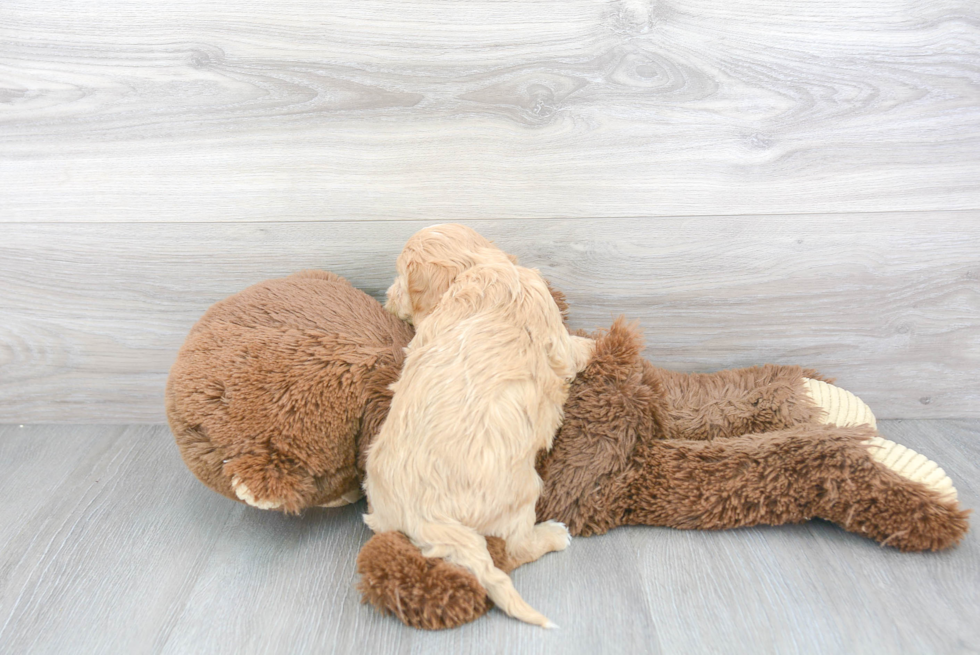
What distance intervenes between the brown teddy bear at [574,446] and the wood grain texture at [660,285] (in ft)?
0.61

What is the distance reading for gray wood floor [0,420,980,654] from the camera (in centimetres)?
71

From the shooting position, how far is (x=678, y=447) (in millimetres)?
885

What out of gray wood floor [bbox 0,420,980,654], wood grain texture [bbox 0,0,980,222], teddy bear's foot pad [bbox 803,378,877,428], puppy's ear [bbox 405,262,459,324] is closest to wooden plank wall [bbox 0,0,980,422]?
wood grain texture [bbox 0,0,980,222]

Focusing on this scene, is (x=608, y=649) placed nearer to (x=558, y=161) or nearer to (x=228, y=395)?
(x=228, y=395)

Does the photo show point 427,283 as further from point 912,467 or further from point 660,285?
point 912,467

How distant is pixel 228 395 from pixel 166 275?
0.36 meters

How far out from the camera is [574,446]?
→ 2.85 ft

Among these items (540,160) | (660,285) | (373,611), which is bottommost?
(373,611)

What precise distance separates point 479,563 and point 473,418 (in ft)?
0.50

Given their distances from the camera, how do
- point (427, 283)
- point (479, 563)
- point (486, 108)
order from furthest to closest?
point (486, 108)
point (427, 283)
point (479, 563)

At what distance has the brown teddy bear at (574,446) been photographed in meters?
0.82

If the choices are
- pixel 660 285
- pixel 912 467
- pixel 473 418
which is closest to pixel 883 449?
pixel 912 467

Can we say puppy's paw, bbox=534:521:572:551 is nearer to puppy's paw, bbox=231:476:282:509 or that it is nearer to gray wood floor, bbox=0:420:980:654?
gray wood floor, bbox=0:420:980:654

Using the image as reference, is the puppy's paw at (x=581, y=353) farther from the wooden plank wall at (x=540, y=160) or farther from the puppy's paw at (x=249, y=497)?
the puppy's paw at (x=249, y=497)
